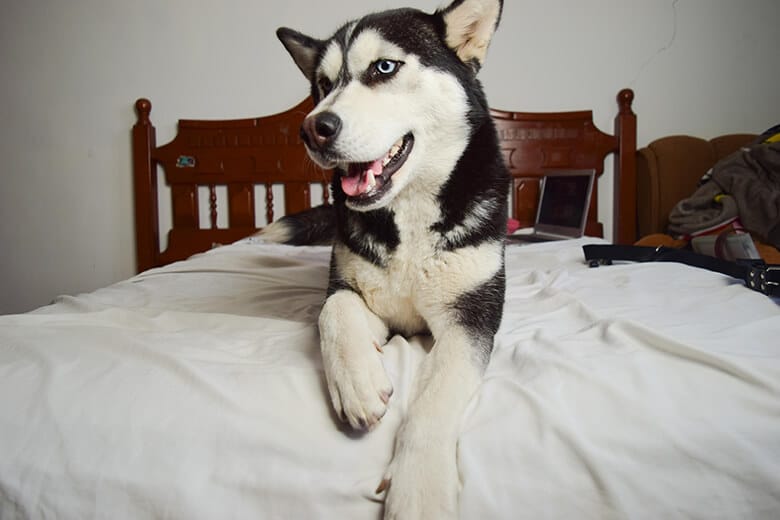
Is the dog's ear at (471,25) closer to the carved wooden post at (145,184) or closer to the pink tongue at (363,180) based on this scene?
the pink tongue at (363,180)

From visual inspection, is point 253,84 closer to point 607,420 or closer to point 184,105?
point 184,105

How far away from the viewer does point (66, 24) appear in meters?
2.80

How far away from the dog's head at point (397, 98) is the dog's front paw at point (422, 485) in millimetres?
470

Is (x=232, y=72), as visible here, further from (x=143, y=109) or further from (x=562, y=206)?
(x=562, y=206)

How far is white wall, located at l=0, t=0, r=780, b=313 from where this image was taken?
9.18 feet

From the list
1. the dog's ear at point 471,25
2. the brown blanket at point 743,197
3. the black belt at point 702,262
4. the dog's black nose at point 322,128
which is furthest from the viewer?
the brown blanket at point 743,197

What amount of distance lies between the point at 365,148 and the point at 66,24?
308 cm

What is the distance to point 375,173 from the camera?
89cm

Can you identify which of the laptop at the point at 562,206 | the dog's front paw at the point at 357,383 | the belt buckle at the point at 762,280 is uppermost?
the laptop at the point at 562,206

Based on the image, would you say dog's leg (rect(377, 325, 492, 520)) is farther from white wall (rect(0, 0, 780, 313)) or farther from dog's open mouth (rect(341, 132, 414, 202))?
white wall (rect(0, 0, 780, 313))

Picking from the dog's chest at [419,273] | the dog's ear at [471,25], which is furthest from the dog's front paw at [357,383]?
the dog's ear at [471,25]

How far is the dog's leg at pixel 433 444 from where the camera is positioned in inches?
20.7

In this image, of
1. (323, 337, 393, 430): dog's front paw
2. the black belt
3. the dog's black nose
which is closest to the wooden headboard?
the black belt

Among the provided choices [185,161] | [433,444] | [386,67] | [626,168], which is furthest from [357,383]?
[626,168]
